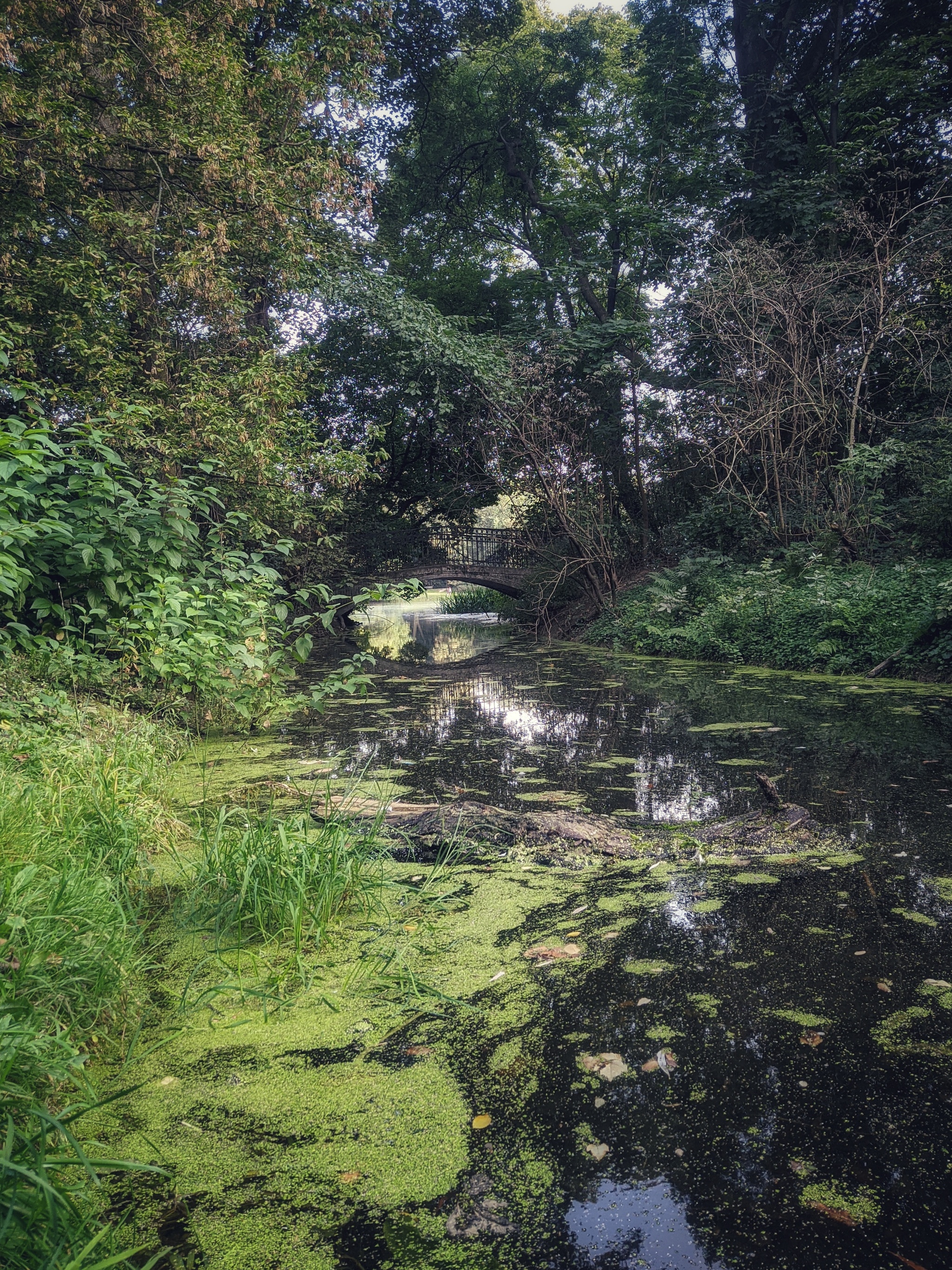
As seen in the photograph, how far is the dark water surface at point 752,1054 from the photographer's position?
4.26 ft

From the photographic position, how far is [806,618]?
8.66 metres

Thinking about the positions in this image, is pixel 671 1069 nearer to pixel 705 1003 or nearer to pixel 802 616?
pixel 705 1003

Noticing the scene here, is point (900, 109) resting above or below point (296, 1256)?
above

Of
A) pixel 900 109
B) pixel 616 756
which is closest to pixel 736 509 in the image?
pixel 900 109

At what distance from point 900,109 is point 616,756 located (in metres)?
13.1

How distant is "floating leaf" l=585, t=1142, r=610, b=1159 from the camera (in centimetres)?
148

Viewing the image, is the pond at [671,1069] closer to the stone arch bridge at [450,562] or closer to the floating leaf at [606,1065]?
the floating leaf at [606,1065]

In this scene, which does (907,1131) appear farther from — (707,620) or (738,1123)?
(707,620)

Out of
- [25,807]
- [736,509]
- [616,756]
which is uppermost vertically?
[736,509]

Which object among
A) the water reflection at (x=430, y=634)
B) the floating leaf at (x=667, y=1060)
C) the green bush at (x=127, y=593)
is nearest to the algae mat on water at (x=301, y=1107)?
the floating leaf at (x=667, y=1060)

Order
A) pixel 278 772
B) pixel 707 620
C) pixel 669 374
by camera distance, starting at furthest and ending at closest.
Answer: pixel 669 374, pixel 707 620, pixel 278 772

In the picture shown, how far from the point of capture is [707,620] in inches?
393

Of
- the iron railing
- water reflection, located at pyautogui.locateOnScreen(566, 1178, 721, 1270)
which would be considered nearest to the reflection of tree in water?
water reflection, located at pyautogui.locateOnScreen(566, 1178, 721, 1270)

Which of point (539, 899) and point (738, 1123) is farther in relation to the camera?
point (539, 899)
